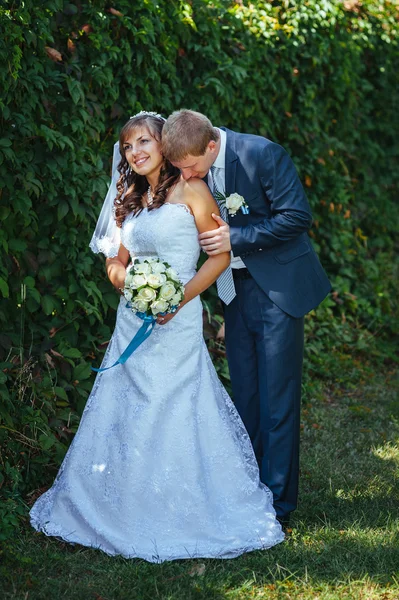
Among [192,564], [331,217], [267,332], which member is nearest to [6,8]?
[267,332]

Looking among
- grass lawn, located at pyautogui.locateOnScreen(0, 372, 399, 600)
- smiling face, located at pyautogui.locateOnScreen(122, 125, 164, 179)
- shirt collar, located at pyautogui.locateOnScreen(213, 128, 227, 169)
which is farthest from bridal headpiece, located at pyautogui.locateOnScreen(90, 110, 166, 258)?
grass lawn, located at pyautogui.locateOnScreen(0, 372, 399, 600)

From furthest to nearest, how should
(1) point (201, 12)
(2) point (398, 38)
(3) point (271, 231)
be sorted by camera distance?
(2) point (398, 38) → (1) point (201, 12) → (3) point (271, 231)

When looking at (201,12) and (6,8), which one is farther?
(201,12)

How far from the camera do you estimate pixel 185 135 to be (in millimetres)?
3568

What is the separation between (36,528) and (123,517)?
1.42 ft

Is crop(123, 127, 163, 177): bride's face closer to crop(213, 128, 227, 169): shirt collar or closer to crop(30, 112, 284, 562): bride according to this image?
crop(30, 112, 284, 562): bride

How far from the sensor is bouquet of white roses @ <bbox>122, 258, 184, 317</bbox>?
3537 mm

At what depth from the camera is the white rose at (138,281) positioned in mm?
3545

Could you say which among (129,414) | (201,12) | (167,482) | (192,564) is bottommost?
(192,564)

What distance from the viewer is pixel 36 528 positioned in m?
3.82

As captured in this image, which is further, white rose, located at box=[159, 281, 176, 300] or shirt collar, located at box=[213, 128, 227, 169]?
shirt collar, located at box=[213, 128, 227, 169]

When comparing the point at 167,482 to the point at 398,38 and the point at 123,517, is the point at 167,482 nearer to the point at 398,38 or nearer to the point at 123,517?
the point at 123,517

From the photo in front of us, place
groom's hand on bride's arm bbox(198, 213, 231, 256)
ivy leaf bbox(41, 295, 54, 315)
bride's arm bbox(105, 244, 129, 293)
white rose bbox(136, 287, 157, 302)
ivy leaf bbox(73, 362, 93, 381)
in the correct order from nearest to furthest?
white rose bbox(136, 287, 157, 302) → groom's hand on bride's arm bbox(198, 213, 231, 256) → bride's arm bbox(105, 244, 129, 293) → ivy leaf bbox(41, 295, 54, 315) → ivy leaf bbox(73, 362, 93, 381)

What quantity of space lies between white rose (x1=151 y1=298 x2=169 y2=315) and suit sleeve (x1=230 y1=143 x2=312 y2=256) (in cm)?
47
